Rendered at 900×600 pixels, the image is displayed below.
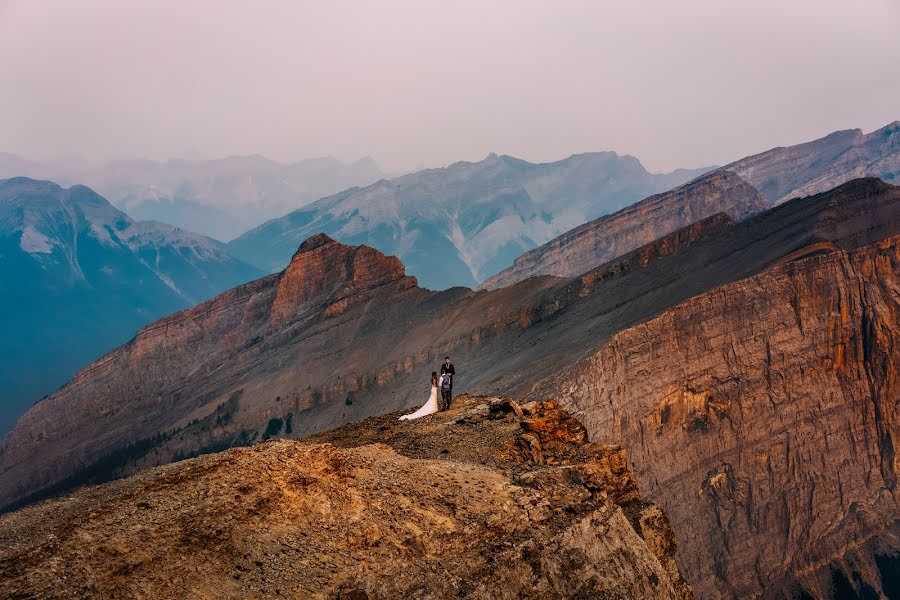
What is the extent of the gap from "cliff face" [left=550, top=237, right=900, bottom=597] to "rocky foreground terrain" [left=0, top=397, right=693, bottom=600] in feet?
172

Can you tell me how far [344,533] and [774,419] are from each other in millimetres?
72555

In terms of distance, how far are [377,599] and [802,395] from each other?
2966 inches

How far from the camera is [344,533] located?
17469 mm

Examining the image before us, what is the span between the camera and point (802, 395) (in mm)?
82375

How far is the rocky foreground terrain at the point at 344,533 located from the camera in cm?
1494

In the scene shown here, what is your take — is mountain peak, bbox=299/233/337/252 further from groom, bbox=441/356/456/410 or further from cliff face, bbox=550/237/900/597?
groom, bbox=441/356/456/410

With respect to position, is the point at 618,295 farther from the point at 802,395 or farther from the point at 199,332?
the point at 199,332

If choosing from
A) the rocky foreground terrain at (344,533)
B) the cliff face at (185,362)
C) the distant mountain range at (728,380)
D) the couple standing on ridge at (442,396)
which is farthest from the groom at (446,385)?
the cliff face at (185,362)

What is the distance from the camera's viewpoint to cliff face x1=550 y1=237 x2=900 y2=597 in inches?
3002

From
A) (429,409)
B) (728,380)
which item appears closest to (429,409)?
(429,409)

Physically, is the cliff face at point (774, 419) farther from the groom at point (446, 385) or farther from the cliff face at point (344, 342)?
the groom at point (446, 385)

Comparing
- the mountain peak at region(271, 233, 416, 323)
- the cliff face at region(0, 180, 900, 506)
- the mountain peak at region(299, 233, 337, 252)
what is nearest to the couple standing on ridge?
the cliff face at region(0, 180, 900, 506)

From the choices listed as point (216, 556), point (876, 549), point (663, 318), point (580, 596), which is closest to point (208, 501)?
point (216, 556)

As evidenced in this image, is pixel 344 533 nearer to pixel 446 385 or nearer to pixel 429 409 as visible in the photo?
pixel 446 385
